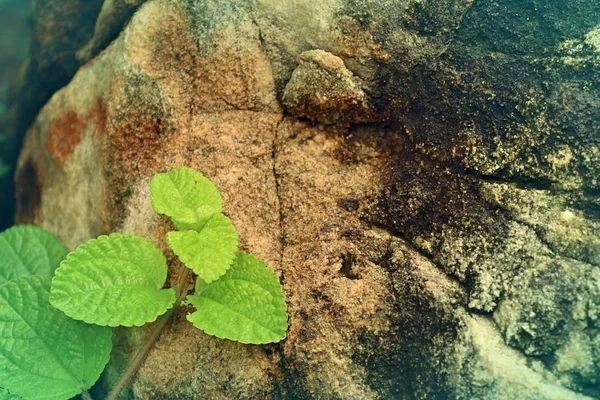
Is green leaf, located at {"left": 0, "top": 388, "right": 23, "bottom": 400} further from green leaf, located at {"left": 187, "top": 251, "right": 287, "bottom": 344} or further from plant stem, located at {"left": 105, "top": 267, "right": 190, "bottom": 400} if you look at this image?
green leaf, located at {"left": 187, "top": 251, "right": 287, "bottom": 344}

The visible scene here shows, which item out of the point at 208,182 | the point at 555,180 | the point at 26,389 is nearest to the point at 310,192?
the point at 208,182

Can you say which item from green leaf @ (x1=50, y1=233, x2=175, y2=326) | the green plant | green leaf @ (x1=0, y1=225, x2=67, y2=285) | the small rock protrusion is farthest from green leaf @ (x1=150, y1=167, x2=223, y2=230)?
green leaf @ (x1=0, y1=225, x2=67, y2=285)

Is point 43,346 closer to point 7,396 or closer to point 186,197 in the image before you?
point 7,396

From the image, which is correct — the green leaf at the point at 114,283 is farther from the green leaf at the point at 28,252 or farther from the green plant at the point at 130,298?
the green leaf at the point at 28,252

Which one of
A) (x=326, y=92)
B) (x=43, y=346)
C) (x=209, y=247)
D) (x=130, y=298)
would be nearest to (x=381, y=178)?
(x=326, y=92)

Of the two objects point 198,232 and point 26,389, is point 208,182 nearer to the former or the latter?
point 198,232

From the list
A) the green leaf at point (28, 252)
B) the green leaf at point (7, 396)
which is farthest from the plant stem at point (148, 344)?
the green leaf at point (28, 252)
